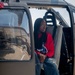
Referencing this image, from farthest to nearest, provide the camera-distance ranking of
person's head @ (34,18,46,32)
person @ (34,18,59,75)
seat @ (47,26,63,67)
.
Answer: seat @ (47,26,63,67) < person's head @ (34,18,46,32) < person @ (34,18,59,75)

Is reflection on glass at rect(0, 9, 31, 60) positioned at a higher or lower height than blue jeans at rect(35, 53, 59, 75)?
higher

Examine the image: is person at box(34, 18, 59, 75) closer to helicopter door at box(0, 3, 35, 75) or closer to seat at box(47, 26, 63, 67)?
seat at box(47, 26, 63, 67)

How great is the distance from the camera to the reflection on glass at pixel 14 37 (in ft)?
17.1

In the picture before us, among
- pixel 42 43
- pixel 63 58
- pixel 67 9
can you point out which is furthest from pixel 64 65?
pixel 67 9

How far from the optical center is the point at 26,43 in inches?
207

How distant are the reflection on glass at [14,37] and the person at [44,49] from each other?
693mm

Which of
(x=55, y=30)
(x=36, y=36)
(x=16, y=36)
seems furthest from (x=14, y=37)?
(x=55, y=30)

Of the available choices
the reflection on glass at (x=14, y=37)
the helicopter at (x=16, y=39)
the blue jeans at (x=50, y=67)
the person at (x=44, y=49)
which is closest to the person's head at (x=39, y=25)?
the person at (x=44, y=49)

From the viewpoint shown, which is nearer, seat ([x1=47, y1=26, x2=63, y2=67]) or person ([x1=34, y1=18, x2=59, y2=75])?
person ([x1=34, y1=18, x2=59, y2=75])

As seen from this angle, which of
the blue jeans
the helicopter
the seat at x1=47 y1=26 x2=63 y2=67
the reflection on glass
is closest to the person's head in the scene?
the seat at x1=47 y1=26 x2=63 y2=67

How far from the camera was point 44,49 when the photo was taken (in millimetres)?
6012

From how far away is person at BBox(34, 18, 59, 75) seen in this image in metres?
5.95

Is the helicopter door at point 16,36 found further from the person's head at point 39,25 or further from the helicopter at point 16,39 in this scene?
the person's head at point 39,25

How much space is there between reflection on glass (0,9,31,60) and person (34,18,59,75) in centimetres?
69
